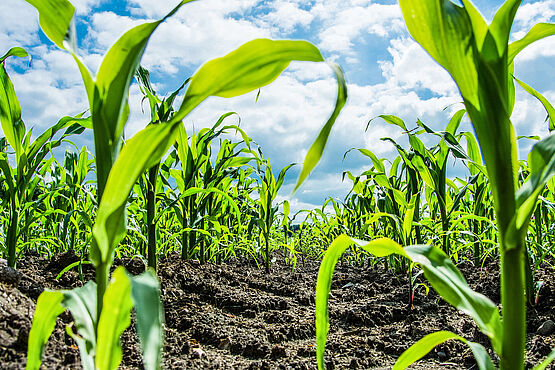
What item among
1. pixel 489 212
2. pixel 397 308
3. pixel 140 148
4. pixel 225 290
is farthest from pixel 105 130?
pixel 489 212

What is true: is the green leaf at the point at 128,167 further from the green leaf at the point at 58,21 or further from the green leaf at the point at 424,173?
the green leaf at the point at 424,173

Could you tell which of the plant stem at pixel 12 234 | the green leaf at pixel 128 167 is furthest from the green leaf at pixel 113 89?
the plant stem at pixel 12 234

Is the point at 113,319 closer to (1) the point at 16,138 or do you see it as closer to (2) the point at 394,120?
(1) the point at 16,138

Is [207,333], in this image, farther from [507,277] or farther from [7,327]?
[507,277]

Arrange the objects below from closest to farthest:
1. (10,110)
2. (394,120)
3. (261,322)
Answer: (10,110), (261,322), (394,120)

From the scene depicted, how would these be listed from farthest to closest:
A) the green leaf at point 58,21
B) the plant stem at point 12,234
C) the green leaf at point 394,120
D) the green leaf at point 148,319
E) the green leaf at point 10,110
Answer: the green leaf at point 394,120 → the plant stem at point 12,234 → the green leaf at point 10,110 → the green leaf at point 58,21 → the green leaf at point 148,319

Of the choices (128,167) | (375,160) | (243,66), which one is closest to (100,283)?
(128,167)

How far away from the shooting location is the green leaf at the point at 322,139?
564 mm

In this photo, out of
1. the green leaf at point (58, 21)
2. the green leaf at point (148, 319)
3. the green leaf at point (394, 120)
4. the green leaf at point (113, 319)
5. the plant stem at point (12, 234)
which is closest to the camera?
the green leaf at point (148, 319)

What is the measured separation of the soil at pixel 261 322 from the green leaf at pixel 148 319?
1.97 ft

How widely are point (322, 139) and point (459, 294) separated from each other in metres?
0.37

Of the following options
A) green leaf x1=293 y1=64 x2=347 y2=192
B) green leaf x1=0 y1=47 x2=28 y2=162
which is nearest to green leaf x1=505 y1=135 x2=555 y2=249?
green leaf x1=293 y1=64 x2=347 y2=192

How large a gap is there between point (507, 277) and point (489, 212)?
221 centimetres

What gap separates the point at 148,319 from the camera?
17.4 inches
